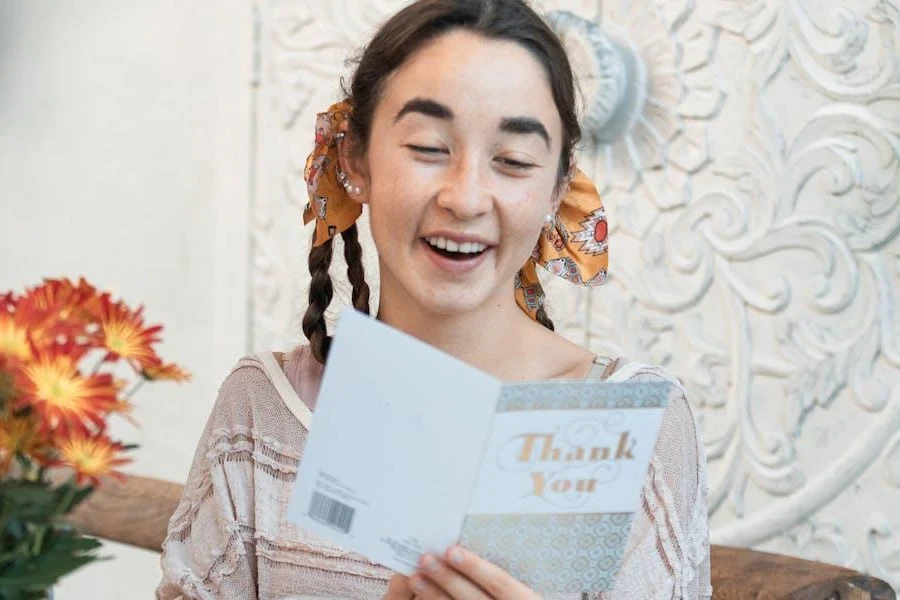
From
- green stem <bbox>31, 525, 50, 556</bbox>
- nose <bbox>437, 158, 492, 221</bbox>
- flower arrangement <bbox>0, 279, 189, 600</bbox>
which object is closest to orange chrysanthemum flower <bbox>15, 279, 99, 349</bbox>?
flower arrangement <bbox>0, 279, 189, 600</bbox>

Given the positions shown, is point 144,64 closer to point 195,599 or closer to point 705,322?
point 705,322

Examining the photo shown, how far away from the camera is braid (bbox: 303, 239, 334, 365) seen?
74.4 inches

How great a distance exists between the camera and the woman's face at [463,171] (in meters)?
1.57

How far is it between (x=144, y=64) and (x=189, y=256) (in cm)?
58

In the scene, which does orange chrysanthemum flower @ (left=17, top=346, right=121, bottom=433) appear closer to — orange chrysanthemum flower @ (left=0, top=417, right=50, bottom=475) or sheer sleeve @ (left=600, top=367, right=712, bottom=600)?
orange chrysanthemum flower @ (left=0, top=417, right=50, bottom=475)

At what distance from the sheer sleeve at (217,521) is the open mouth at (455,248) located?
421 mm

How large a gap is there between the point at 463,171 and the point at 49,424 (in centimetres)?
81

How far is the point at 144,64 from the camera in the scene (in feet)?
12.8

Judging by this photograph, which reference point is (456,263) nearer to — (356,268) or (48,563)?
(356,268)

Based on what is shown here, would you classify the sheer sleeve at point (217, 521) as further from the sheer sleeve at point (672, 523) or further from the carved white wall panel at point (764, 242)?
the carved white wall panel at point (764, 242)

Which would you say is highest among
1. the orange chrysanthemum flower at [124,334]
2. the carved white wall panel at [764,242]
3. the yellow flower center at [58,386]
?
the carved white wall panel at [764,242]

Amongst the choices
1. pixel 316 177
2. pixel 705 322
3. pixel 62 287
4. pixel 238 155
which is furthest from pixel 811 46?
pixel 62 287

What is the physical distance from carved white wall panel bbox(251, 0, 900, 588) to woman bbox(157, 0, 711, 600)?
3.12ft

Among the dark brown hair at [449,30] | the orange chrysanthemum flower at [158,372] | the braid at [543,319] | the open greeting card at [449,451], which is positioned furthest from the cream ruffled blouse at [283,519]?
the orange chrysanthemum flower at [158,372]
